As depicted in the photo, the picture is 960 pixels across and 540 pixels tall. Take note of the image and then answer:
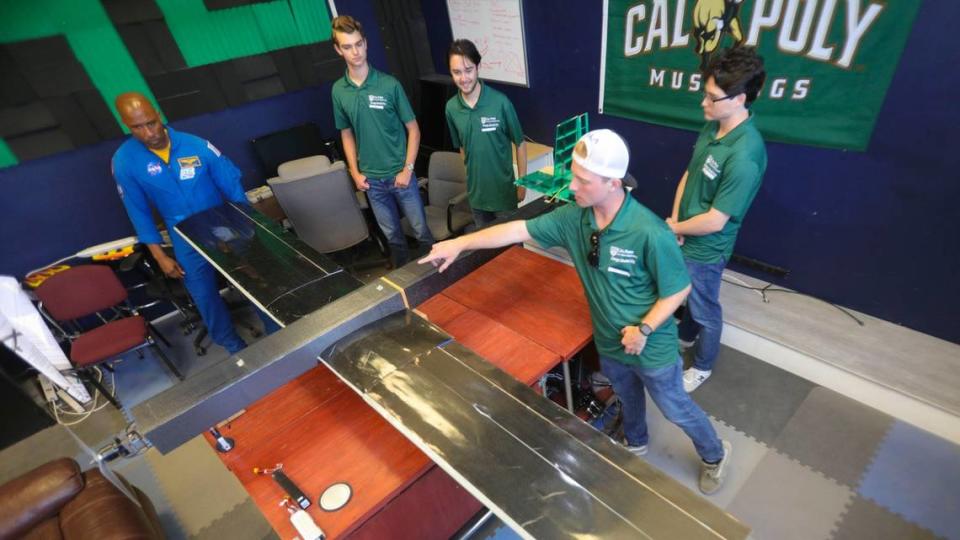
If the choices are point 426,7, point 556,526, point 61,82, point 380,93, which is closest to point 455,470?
point 556,526

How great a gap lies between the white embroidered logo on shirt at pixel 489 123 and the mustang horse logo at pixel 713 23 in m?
1.32

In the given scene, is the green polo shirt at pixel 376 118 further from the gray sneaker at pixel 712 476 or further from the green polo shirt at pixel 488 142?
the gray sneaker at pixel 712 476

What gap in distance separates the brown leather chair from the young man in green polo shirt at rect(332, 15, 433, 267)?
2.31 metres

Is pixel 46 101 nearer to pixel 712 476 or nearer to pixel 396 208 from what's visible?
pixel 396 208

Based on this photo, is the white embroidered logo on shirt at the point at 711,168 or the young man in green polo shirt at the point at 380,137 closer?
the white embroidered logo on shirt at the point at 711,168

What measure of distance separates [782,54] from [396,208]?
2.77 meters

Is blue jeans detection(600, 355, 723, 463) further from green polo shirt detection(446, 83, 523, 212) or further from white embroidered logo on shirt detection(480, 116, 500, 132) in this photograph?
white embroidered logo on shirt detection(480, 116, 500, 132)

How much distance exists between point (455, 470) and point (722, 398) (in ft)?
7.14

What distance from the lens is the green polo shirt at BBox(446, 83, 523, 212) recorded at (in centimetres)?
295

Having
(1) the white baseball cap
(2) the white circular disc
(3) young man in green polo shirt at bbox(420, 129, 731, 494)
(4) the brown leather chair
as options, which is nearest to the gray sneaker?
(3) young man in green polo shirt at bbox(420, 129, 731, 494)

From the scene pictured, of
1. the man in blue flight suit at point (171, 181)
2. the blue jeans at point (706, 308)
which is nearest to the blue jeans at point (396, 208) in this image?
the man in blue flight suit at point (171, 181)

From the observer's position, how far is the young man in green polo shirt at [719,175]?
202cm

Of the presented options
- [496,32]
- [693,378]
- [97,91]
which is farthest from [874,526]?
[97,91]

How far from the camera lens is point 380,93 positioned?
320 cm
